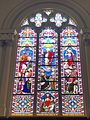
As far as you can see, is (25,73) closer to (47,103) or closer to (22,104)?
(22,104)

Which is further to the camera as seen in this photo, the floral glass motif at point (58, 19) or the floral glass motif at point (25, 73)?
the floral glass motif at point (58, 19)

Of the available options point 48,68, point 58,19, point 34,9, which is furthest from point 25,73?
point 34,9

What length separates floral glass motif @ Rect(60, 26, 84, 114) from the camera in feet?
27.9

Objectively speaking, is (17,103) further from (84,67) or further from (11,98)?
(84,67)

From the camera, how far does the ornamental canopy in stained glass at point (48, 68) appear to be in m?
8.55

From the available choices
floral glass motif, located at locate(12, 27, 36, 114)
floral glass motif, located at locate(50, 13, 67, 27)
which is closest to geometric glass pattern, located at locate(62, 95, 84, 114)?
floral glass motif, located at locate(12, 27, 36, 114)

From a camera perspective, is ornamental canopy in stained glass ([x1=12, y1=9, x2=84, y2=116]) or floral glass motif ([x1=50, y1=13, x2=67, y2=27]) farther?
floral glass motif ([x1=50, y1=13, x2=67, y2=27])

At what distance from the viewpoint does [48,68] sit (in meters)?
9.28

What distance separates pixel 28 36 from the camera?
1002 centimetres

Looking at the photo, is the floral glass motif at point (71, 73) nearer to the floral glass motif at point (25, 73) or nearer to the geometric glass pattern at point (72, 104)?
the geometric glass pattern at point (72, 104)

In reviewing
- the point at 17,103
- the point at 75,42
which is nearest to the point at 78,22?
the point at 75,42

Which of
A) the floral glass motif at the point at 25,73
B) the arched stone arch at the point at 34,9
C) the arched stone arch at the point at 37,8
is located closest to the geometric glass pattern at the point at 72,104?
the floral glass motif at the point at 25,73

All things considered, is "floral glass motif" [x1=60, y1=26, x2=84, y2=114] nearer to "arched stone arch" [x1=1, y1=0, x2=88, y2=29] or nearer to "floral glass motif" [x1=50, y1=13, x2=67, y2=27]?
"floral glass motif" [x1=50, y1=13, x2=67, y2=27]

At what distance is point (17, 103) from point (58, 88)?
4.29 ft
